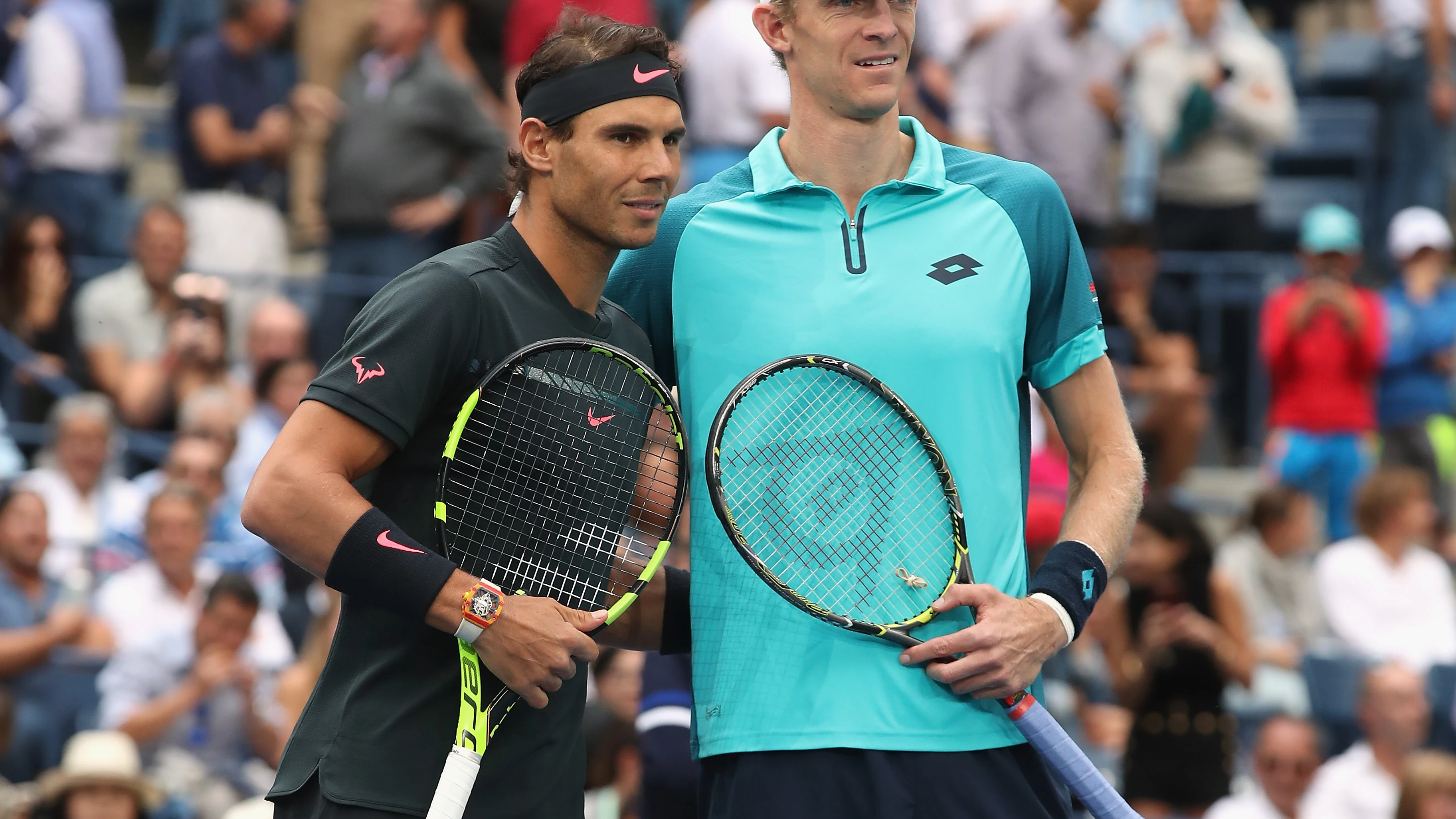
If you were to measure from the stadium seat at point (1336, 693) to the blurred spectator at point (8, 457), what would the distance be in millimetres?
6016

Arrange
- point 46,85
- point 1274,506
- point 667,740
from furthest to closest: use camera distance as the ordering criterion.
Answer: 1. point 46,85
2. point 1274,506
3. point 667,740

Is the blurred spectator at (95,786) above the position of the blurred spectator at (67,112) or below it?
below

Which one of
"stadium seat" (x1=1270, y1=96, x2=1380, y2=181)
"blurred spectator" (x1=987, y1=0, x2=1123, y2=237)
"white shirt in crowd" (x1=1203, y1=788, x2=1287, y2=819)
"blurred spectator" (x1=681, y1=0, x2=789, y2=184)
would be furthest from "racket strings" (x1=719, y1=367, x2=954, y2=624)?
"stadium seat" (x1=1270, y1=96, x2=1380, y2=181)

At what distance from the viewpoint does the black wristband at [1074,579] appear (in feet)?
12.0

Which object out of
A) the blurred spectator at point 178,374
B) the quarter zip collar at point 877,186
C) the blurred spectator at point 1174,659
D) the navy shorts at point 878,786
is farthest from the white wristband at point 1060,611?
the blurred spectator at point 178,374

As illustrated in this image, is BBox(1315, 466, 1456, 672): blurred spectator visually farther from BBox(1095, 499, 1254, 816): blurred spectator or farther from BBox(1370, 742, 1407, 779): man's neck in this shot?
BBox(1370, 742, 1407, 779): man's neck

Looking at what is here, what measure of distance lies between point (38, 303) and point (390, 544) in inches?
267

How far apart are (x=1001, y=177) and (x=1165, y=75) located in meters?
7.56

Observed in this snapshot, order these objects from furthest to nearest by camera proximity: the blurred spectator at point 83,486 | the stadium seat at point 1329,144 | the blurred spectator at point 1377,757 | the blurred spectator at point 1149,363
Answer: the stadium seat at point 1329,144 → the blurred spectator at point 1149,363 → the blurred spectator at point 83,486 → the blurred spectator at point 1377,757

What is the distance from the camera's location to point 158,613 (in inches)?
307

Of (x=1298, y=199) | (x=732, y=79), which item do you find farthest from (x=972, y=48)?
(x=1298, y=199)

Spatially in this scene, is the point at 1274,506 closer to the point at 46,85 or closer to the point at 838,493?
the point at 838,493

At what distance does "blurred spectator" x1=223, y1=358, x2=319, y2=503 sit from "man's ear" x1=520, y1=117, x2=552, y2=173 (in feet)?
17.5

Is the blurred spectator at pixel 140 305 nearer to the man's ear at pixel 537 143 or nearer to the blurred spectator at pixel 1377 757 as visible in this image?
the blurred spectator at pixel 1377 757
